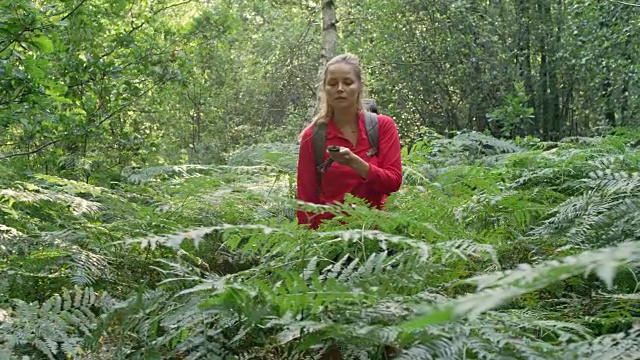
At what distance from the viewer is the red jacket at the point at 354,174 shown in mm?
3398

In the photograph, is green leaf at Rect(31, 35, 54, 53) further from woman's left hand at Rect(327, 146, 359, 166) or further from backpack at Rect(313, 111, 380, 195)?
woman's left hand at Rect(327, 146, 359, 166)

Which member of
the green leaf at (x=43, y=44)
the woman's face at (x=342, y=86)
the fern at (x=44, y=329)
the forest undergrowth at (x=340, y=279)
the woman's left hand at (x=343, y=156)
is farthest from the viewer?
the green leaf at (x=43, y=44)

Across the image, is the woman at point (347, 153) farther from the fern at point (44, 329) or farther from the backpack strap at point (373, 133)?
the fern at point (44, 329)

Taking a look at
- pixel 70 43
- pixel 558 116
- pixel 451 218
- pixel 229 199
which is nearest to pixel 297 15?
pixel 558 116

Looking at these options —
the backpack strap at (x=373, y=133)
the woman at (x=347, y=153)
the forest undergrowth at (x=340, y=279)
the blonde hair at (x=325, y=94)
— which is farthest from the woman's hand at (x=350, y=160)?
the blonde hair at (x=325, y=94)

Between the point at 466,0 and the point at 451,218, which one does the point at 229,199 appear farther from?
the point at 466,0

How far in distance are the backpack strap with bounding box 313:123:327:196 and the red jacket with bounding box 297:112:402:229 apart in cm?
2

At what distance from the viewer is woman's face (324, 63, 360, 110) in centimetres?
366

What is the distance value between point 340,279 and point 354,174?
1338mm

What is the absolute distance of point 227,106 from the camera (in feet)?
62.5

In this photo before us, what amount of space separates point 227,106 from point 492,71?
8.18m

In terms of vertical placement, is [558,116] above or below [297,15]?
below

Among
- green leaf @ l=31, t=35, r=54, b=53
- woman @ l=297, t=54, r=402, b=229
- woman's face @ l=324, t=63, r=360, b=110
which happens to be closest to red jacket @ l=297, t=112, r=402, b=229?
woman @ l=297, t=54, r=402, b=229

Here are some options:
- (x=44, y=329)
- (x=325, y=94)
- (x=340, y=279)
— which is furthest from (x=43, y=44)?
(x=340, y=279)
